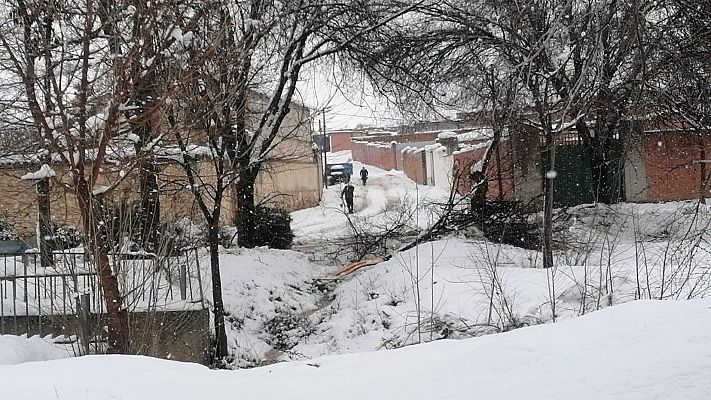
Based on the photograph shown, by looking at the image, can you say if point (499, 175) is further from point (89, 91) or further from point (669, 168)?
point (89, 91)

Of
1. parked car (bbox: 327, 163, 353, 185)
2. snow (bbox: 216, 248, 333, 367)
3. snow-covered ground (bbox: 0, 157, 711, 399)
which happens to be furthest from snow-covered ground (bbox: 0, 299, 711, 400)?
parked car (bbox: 327, 163, 353, 185)

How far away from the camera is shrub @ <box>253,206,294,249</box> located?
1767 cm

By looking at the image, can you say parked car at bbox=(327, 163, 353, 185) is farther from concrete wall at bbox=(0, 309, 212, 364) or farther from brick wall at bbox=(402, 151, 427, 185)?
concrete wall at bbox=(0, 309, 212, 364)

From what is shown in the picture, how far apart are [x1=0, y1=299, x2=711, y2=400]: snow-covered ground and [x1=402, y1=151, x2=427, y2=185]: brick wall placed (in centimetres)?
3376

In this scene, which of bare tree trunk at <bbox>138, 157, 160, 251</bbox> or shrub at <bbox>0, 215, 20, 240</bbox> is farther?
shrub at <bbox>0, 215, 20, 240</bbox>

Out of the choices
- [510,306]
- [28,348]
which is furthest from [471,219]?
[28,348]

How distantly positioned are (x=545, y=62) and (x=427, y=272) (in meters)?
3.74

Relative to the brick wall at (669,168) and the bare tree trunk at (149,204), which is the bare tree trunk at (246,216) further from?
the brick wall at (669,168)

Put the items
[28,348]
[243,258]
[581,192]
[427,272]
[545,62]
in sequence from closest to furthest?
1. [28,348]
2. [545,62]
3. [427,272]
4. [243,258]
5. [581,192]

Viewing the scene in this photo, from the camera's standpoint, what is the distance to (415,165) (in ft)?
136

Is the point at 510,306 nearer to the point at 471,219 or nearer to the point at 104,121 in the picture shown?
the point at 104,121

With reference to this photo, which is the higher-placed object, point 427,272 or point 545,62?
point 545,62

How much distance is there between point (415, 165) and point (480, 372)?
124 ft

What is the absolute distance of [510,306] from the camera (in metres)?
8.94
